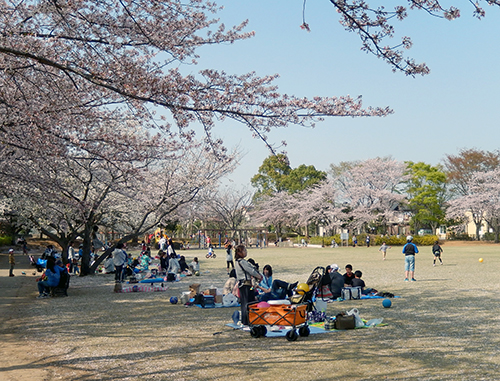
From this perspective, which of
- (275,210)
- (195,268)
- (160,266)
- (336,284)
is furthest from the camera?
(275,210)

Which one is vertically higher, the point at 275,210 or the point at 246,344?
the point at 275,210

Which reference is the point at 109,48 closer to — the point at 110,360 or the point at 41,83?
the point at 41,83

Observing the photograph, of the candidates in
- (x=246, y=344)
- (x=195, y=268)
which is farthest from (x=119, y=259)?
(x=246, y=344)

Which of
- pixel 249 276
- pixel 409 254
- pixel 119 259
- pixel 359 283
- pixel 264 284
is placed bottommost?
pixel 359 283

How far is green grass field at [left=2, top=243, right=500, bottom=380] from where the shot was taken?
17.8ft

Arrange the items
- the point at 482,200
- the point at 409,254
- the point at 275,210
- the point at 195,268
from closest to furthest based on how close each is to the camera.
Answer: the point at 409,254
the point at 195,268
the point at 482,200
the point at 275,210

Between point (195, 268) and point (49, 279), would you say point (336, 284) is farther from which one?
point (195, 268)

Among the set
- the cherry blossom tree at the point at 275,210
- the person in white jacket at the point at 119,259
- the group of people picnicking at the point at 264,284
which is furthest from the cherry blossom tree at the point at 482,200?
the group of people picnicking at the point at 264,284

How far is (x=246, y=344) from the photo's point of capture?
687 centimetres

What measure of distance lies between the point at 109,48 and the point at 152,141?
387 centimetres

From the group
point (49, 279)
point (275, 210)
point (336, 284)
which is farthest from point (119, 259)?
point (275, 210)

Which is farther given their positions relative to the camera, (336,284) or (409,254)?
(409,254)

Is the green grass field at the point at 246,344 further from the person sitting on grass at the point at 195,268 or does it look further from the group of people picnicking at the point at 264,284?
the person sitting on grass at the point at 195,268

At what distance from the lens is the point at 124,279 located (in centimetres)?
1714
